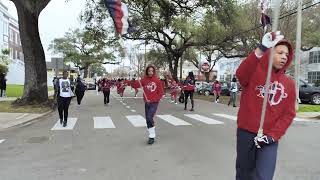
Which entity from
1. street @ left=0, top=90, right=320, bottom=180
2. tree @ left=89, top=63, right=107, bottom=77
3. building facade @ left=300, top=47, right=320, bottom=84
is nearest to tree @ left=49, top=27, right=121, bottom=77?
tree @ left=89, top=63, right=107, bottom=77

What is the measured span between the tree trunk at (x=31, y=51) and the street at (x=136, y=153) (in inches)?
315

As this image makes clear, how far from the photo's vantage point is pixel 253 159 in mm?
4523

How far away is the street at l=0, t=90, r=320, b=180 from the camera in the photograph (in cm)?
755

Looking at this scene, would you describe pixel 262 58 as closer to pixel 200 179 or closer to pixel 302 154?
pixel 200 179

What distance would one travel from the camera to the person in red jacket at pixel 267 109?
173 inches

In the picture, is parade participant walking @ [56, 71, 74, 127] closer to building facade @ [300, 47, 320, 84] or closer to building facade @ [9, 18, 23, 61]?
building facade @ [300, 47, 320, 84]

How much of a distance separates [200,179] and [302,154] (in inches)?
120

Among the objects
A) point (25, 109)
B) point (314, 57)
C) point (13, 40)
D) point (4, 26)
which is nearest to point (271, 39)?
point (25, 109)

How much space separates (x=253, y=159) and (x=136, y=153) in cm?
515

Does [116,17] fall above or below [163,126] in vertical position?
above

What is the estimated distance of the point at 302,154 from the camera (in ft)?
30.6

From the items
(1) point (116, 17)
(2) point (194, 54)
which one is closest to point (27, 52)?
(1) point (116, 17)

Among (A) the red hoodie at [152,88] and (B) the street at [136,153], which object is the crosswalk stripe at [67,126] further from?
(A) the red hoodie at [152,88]

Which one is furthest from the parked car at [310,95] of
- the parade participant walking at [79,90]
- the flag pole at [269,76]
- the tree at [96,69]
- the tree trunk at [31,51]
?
the tree at [96,69]
